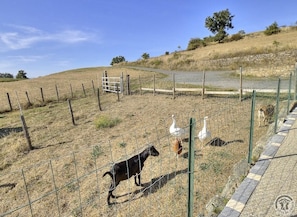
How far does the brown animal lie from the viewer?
668 centimetres

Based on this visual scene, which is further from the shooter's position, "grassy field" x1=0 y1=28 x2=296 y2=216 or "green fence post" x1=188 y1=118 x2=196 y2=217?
"grassy field" x1=0 y1=28 x2=296 y2=216

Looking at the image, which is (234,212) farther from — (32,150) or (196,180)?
(32,150)

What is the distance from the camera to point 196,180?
426 cm

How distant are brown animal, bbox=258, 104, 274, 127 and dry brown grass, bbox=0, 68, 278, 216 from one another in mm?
376

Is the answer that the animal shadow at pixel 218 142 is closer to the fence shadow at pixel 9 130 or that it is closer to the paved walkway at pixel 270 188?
the paved walkway at pixel 270 188

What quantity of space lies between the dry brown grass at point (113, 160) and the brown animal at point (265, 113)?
0.38 m

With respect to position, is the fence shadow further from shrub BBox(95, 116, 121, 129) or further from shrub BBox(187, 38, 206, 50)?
shrub BBox(187, 38, 206, 50)

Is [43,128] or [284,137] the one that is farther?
[43,128]

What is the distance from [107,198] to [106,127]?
4.78 meters

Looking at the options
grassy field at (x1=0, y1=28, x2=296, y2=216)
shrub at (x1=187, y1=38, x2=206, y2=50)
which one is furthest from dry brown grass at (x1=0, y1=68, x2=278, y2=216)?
shrub at (x1=187, y1=38, x2=206, y2=50)

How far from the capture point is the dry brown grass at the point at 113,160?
395cm

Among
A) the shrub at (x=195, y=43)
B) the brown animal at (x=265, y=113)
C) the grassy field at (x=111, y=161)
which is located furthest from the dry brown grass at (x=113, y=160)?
the shrub at (x=195, y=43)

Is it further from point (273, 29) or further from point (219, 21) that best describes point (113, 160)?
point (219, 21)

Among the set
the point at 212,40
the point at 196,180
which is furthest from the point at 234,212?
the point at 212,40
